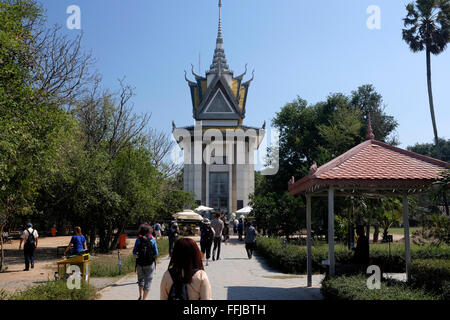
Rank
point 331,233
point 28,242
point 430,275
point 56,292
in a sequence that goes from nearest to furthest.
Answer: point 56,292
point 430,275
point 331,233
point 28,242

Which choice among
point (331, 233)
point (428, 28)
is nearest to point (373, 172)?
point (331, 233)

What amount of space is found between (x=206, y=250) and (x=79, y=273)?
22.1 ft

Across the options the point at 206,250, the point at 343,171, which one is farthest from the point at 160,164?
the point at 343,171

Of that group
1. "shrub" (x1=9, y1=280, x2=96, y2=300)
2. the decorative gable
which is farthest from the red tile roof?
the decorative gable

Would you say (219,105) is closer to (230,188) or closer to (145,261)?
(230,188)

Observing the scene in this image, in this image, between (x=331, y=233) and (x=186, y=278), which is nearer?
(x=186, y=278)

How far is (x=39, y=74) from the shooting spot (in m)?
13.6

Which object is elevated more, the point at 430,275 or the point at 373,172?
the point at 373,172

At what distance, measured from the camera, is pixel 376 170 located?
32.4 feet

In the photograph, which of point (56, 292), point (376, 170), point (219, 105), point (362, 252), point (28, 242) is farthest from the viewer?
point (219, 105)

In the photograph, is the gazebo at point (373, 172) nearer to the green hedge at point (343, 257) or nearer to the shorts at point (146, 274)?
the shorts at point (146, 274)

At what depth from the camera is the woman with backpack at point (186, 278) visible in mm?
4176

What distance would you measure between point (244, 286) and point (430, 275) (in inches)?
184

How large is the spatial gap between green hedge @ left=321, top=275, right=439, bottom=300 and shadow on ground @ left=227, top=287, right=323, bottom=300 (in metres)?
0.90
